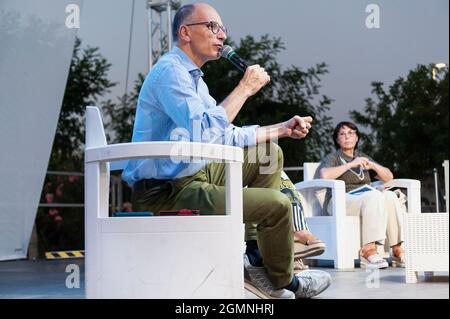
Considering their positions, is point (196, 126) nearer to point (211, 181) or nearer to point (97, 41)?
point (211, 181)

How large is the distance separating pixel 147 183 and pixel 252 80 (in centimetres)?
35

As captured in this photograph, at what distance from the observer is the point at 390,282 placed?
2785 mm

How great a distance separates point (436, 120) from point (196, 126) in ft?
23.5

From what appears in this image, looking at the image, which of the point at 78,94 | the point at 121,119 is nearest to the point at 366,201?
the point at 121,119

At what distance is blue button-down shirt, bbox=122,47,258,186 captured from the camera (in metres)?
1.59

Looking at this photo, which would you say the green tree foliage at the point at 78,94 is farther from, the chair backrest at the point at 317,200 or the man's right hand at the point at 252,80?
the man's right hand at the point at 252,80

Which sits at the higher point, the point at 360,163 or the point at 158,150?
the point at 360,163

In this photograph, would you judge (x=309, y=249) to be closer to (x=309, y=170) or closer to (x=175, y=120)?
(x=175, y=120)

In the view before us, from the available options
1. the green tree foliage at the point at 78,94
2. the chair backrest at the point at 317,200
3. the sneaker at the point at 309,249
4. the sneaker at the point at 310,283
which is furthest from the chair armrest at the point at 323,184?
the green tree foliage at the point at 78,94

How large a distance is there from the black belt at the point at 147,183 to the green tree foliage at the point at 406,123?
6.68m

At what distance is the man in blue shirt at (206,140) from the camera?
1577 mm

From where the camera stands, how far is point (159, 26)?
6.58m

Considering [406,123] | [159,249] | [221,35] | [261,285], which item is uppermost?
[406,123]
